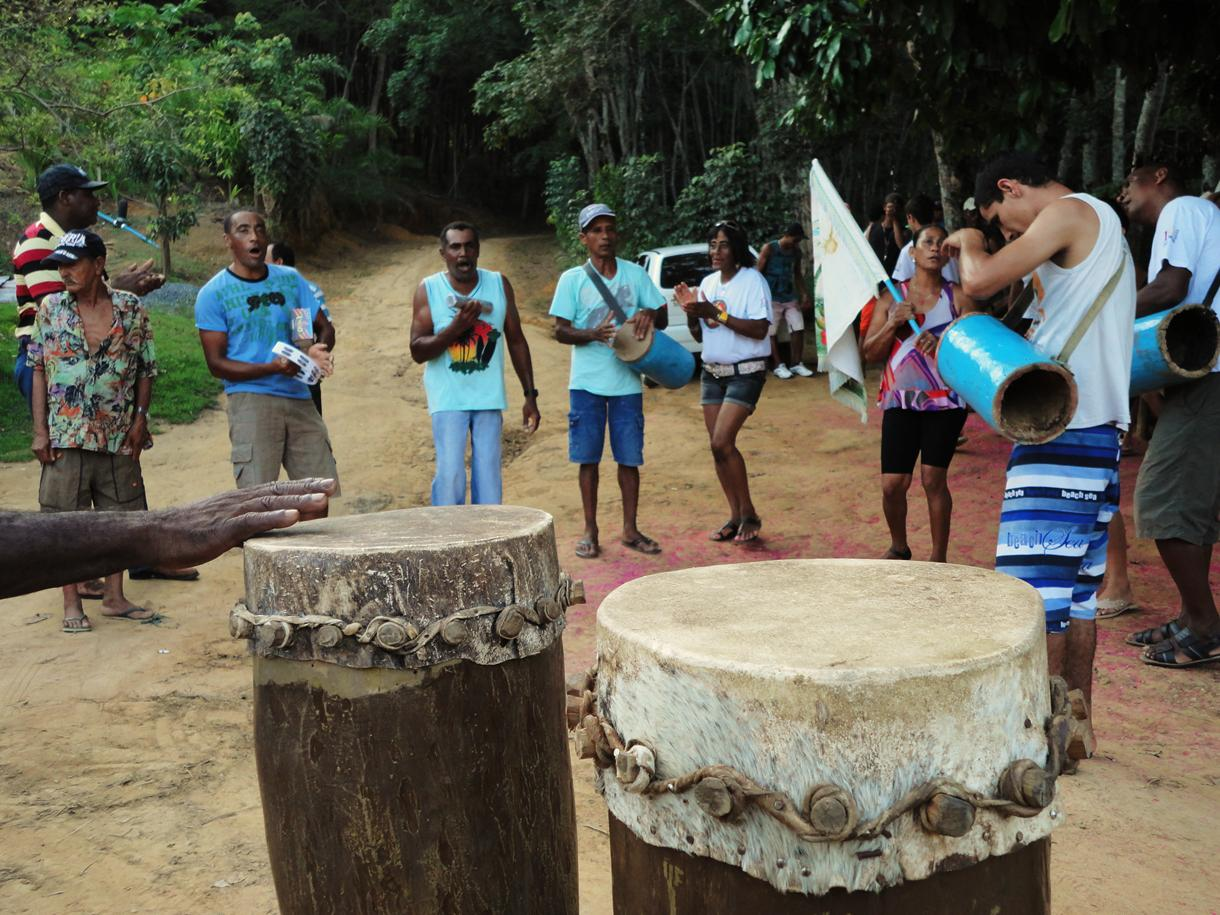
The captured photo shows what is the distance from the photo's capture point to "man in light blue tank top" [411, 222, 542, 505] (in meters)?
5.71

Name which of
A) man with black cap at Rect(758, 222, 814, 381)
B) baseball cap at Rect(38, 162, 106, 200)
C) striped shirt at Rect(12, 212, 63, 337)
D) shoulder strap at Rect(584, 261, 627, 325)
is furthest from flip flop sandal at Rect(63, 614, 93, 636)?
man with black cap at Rect(758, 222, 814, 381)

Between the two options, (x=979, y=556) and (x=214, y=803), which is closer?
(x=214, y=803)

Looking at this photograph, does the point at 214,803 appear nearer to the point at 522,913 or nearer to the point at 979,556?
the point at 522,913

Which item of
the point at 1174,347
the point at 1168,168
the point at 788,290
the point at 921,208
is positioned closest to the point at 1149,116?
the point at 921,208

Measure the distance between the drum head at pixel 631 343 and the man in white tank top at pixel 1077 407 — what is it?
9.48ft

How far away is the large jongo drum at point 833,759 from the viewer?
1412 millimetres

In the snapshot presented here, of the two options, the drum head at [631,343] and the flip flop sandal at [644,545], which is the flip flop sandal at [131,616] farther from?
the drum head at [631,343]

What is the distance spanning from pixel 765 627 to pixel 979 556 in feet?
16.3

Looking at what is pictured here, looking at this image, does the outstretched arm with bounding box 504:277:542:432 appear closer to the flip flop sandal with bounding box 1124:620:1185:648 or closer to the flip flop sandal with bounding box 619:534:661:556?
the flip flop sandal with bounding box 619:534:661:556

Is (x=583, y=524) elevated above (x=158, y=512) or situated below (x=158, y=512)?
below

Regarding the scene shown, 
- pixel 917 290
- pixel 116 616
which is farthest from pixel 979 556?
pixel 116 616

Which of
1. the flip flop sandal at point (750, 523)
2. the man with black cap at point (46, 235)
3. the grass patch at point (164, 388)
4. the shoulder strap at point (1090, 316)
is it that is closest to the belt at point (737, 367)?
the flip flop sandal at point (750, 523)

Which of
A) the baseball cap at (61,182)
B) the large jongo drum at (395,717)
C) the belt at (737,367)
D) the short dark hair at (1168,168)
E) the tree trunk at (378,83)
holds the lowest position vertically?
the large jongo drum at (395,717)

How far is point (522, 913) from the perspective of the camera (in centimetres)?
220
